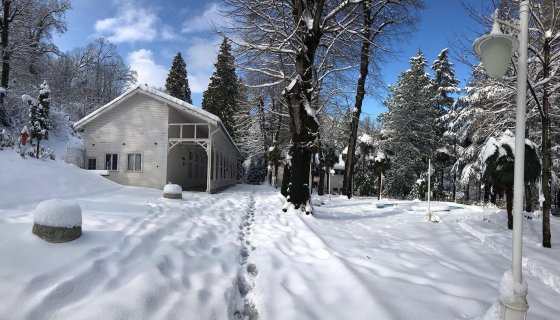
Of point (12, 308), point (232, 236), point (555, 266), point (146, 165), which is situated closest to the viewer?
point (12, 308)

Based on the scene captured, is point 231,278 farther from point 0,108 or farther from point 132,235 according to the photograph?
point 0,108

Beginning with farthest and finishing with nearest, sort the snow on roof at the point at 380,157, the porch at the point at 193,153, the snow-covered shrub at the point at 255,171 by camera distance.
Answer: the snow-covered shrub at the point at 255,171 < the snow on roof at the point at 380,157 < the porch at the point at 193,153

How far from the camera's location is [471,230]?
9172mm

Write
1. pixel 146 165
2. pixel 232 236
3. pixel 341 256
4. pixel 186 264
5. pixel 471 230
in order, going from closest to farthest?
pixel 186 264 → pixel 341 256 → pixel 232 236 → pixel 471 230 → pixel 146 165

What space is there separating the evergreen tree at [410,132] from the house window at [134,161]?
70.6 feet

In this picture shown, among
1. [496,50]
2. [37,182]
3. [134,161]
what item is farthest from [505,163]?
[134,161]

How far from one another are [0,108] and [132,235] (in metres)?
25.7

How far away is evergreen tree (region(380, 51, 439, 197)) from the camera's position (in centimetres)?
2931

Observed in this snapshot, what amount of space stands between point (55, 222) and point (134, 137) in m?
14.6

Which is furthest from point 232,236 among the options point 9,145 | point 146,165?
point 9,145

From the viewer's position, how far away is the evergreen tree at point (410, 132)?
29.3 metres

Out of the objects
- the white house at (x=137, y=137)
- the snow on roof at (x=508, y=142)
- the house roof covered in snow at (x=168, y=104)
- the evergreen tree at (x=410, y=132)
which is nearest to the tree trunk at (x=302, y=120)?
the snow on roof at (x=508, y=142)

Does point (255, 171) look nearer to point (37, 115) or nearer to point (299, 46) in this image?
point (37, 115)

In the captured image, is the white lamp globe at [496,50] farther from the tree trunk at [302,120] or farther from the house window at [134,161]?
the house window at [134,161]
